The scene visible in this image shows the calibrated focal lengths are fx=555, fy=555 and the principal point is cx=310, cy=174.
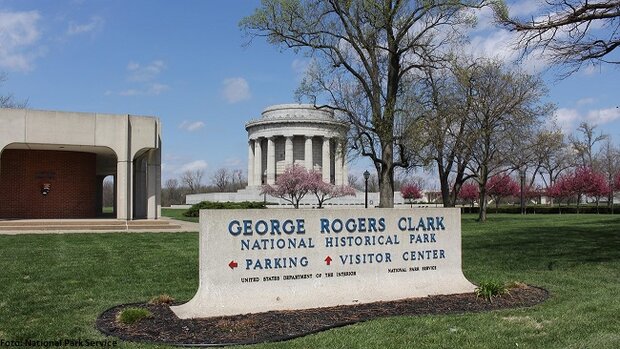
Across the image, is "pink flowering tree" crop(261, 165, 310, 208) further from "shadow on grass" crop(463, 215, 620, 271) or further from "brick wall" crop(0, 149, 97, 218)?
"shadow on grass" crop(463, 215, 620, 271)

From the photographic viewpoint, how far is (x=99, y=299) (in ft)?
26.8

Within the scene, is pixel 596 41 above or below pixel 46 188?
above

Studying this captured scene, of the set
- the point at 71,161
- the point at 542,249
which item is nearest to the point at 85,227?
the point at 71,161

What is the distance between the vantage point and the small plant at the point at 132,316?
6422mm

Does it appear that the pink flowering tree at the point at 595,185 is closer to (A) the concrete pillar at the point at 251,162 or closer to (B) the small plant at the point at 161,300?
(A) the concrete pillar at the point at 251,162

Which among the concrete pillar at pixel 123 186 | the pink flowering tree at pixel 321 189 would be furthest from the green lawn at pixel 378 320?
the pink flowering tree at pixel 321 189

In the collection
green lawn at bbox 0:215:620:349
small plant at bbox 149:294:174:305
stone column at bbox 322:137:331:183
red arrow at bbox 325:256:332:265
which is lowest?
green lawn at bbox 0:215:620:349

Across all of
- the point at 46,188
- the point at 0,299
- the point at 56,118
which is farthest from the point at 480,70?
the point at 0,299

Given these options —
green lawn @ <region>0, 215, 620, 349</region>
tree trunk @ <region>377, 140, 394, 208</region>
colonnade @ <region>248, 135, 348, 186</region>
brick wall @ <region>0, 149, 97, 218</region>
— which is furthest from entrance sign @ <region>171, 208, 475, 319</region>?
colonnade @ <region>248, 135, 348, 186</region>

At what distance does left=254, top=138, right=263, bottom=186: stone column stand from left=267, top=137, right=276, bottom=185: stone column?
195 cm

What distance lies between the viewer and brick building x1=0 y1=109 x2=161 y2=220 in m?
23.3

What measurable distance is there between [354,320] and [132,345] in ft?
8.48

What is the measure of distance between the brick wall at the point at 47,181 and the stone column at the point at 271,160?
4290 centimetres

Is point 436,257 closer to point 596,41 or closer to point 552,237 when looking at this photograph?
point 596,41
